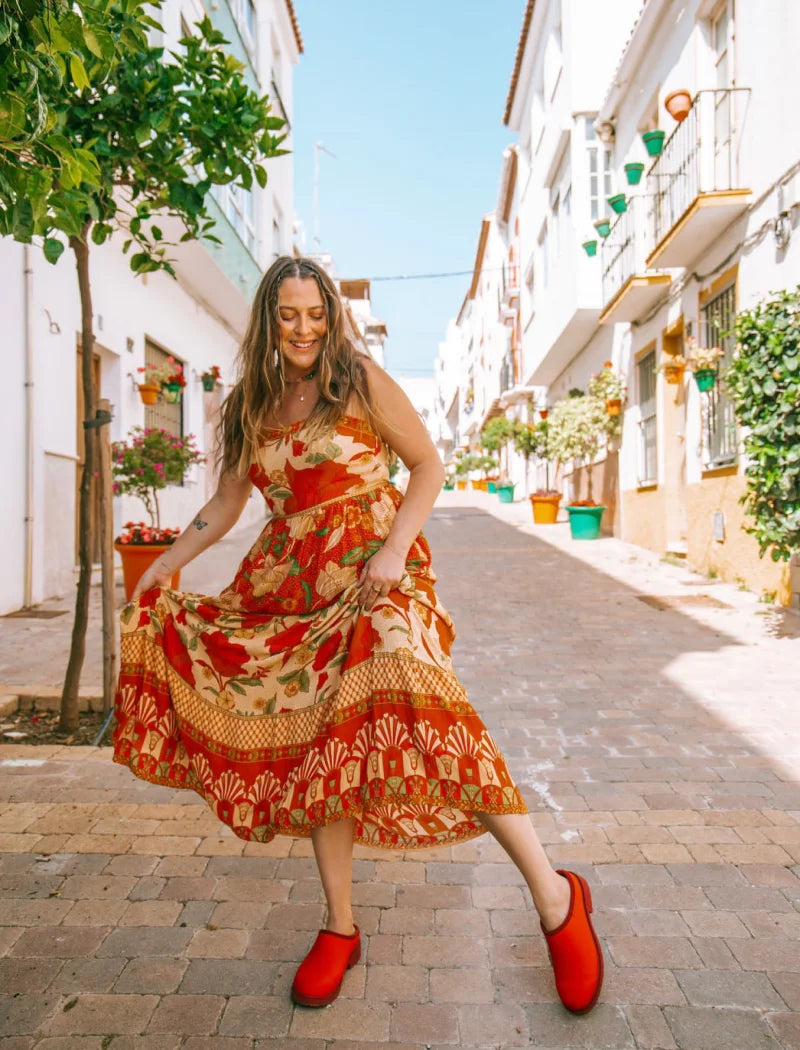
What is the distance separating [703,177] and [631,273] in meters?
3.12

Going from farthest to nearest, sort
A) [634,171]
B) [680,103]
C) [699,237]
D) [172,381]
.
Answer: [634,171]
[172,381]
[680,103]
[699,237]

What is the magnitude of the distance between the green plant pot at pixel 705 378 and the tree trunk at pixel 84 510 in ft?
23.1

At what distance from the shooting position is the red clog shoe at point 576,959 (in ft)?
6.33

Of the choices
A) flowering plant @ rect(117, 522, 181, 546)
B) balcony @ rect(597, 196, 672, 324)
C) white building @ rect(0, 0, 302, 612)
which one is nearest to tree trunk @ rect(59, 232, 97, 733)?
white building @ rect(0, 0, 302, 612)

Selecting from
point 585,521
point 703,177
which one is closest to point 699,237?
point 703,177

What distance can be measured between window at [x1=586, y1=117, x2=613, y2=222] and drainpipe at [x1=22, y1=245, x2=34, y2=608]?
10214mm

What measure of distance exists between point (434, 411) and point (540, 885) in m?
93.3

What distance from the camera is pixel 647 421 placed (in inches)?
495

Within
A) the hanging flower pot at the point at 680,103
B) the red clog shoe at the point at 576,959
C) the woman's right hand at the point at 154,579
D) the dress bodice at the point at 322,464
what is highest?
the hanging flower pot at the point at 680,103

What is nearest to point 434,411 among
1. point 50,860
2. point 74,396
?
point 74,396

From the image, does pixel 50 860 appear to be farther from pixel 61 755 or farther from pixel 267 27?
pixel 267 27

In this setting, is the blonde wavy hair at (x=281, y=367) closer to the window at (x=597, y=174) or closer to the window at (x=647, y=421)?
the window at (x=647, y=421)

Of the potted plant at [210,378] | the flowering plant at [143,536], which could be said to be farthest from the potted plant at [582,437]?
the flowering plant at [143,536]

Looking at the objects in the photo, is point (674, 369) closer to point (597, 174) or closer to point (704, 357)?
point (704, 357)
